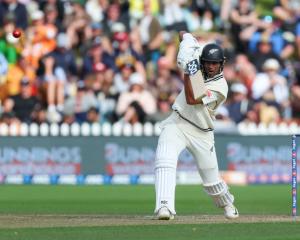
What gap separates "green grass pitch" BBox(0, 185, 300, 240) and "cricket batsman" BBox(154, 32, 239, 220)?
1.26ft

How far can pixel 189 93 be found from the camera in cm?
1199

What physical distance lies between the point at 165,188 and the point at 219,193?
87 cm

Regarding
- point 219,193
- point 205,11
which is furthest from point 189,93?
point 205,11

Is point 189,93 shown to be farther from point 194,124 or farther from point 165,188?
point 165,188

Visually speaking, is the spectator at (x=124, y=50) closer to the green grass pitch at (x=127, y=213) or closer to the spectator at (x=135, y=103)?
the spectator at (x=135, y=103)

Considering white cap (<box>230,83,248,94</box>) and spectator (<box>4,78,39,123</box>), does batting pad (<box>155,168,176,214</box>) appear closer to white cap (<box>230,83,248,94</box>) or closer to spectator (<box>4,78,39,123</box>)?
spectator (<box>4,78,39,123</box>)

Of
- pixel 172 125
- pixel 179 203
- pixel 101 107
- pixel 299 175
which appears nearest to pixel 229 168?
pixel 299 175

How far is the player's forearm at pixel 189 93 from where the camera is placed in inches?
470

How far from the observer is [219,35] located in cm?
2491

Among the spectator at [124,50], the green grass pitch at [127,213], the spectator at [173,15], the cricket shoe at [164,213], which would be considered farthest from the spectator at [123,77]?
the cricket shoe at [164,213]

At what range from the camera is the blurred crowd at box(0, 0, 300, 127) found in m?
22.5

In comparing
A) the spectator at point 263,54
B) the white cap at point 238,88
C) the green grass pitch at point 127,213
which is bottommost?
the green grass pitch at point 127,213

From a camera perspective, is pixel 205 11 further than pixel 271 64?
Yes

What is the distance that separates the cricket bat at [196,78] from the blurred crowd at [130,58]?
10.4 meters
